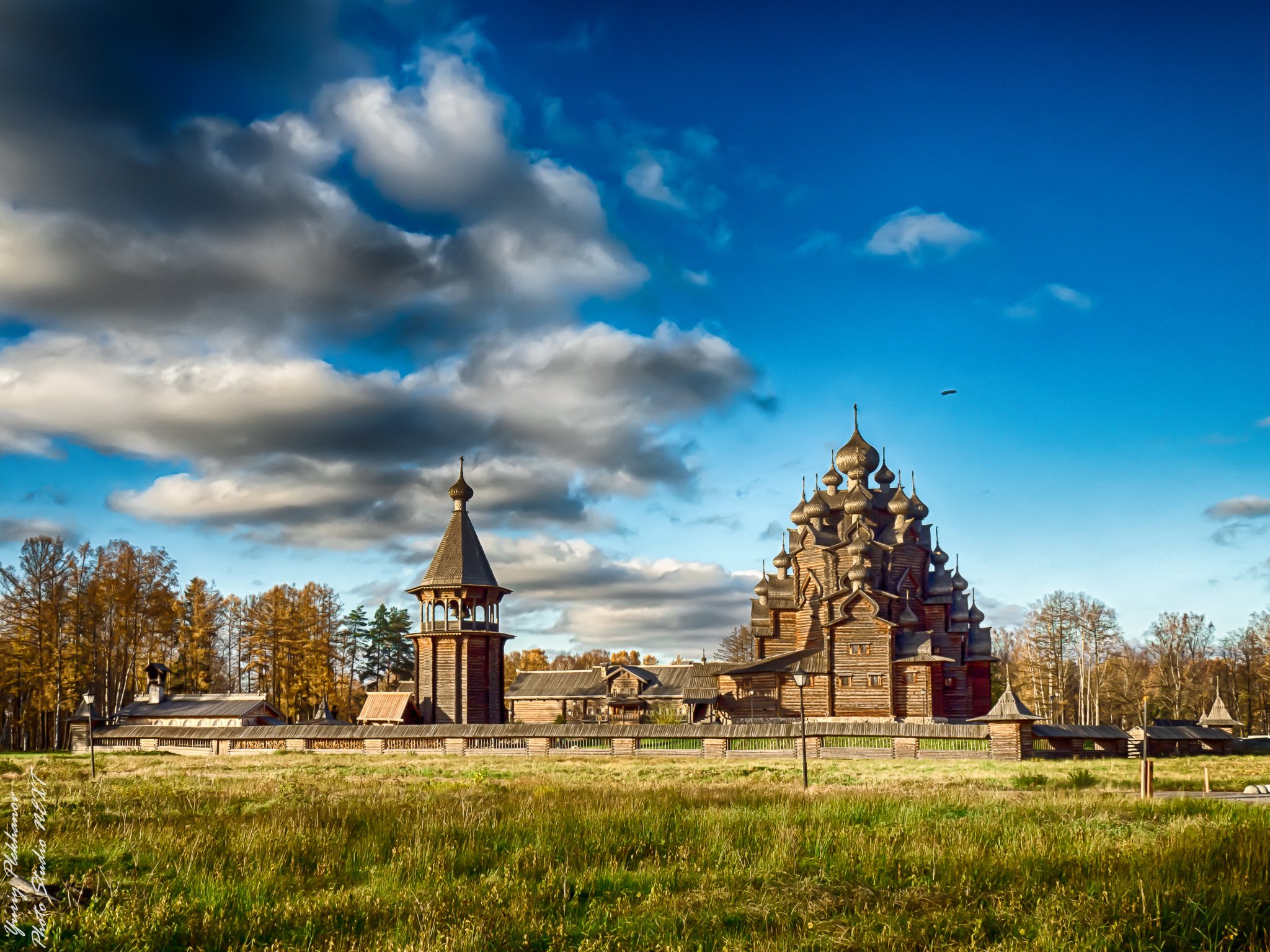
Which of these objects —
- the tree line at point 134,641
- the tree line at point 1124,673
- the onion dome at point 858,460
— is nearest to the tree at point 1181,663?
the tree line at point 1124,673

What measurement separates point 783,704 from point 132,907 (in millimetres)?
44996

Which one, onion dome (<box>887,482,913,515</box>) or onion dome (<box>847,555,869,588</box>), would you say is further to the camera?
onion dome (<box>887,482,913,515</box>)

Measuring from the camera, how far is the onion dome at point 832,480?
60781 mm

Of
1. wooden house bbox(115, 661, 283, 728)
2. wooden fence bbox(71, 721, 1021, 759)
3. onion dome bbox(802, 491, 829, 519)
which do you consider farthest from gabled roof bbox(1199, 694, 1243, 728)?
wooden house bbox(115, 661, 283, 728)

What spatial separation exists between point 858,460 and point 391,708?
31801mm

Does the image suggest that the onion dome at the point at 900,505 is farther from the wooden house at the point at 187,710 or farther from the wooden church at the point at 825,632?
the wooden house at the point at 187,710

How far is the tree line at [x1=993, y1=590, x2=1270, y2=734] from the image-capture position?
62.2 metres

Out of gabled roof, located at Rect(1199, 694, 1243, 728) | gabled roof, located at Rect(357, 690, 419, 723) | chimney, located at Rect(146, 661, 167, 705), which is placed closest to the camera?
gabled roof, located at Rect(1199, 694, 1243, 728)

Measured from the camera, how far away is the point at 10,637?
4694 centimetres

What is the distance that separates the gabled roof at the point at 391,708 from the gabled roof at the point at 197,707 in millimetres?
7742

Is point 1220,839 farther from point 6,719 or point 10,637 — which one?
point 6,719

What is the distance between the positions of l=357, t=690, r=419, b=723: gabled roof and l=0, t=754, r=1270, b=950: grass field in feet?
89.5

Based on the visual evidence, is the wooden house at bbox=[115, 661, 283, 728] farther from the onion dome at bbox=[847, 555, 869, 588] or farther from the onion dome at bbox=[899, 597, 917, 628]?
the onion dome at bbox=[899, 597, 917, 628]

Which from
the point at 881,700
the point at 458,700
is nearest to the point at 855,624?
the point at 881,700
